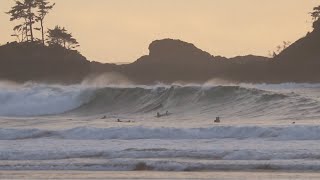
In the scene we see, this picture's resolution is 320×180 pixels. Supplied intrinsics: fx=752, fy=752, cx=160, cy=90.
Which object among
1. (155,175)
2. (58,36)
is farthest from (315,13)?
(155,175)

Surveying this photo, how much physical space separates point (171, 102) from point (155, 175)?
72.2 feet

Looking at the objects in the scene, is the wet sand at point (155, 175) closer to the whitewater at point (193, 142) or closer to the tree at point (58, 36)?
the whitewater at point (193, 142)

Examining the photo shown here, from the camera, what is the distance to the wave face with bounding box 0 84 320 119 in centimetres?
2782

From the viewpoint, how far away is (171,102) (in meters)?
35.1

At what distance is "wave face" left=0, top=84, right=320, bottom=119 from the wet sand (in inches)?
429

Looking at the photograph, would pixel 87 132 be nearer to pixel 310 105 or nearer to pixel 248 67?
pixel 310 105

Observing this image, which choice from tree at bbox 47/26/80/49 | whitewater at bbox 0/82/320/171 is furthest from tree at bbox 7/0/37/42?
whitewater at bbox 0/82/320/171

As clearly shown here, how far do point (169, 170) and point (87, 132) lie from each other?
6837 millimetres

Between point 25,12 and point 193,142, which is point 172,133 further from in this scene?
point 25,12

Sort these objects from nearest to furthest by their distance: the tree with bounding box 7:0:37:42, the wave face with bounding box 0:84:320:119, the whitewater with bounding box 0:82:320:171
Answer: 1. the whitewater with bounding box 0:82:320:171
2. the wave face with bounding box 0:84:320:119
3. the tree with bounding box 7:0:37:42

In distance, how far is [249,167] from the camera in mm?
13672

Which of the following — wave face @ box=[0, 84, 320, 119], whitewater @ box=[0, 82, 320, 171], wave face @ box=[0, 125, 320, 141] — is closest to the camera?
whitewater @ box=[0, 82, 320, 171]

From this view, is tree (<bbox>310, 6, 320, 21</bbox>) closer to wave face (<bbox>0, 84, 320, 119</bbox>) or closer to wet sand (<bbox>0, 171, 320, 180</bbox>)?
wave face (<bbox>0, 84, 320, 119</bbox>)

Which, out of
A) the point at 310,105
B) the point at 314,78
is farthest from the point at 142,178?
the point at 314,78
